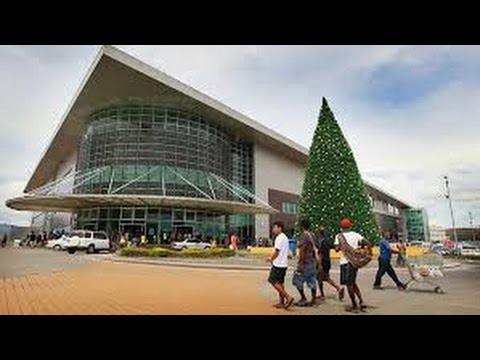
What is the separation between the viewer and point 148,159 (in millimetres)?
36594

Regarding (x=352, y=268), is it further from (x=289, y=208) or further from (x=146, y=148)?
(x=289, y=208)

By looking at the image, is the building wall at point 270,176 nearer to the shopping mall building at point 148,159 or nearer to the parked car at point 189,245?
the shopping mall building at point 148,159

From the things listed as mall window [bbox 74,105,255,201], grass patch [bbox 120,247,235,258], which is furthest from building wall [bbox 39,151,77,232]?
grass patch [bbox 120,247,235,258]

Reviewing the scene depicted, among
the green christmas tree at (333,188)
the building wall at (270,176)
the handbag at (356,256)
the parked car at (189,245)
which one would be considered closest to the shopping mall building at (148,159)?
the building wall at (270,176)

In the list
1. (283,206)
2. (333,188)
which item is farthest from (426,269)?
(283,206)

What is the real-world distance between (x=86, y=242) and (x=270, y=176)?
1141 inches

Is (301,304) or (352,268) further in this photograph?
(301,304)

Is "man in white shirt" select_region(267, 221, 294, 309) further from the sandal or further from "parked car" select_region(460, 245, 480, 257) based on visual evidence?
"parked car" select_region(460, 245, 480, 257)

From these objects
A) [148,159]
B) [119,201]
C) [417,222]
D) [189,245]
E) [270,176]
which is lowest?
[189,245]
